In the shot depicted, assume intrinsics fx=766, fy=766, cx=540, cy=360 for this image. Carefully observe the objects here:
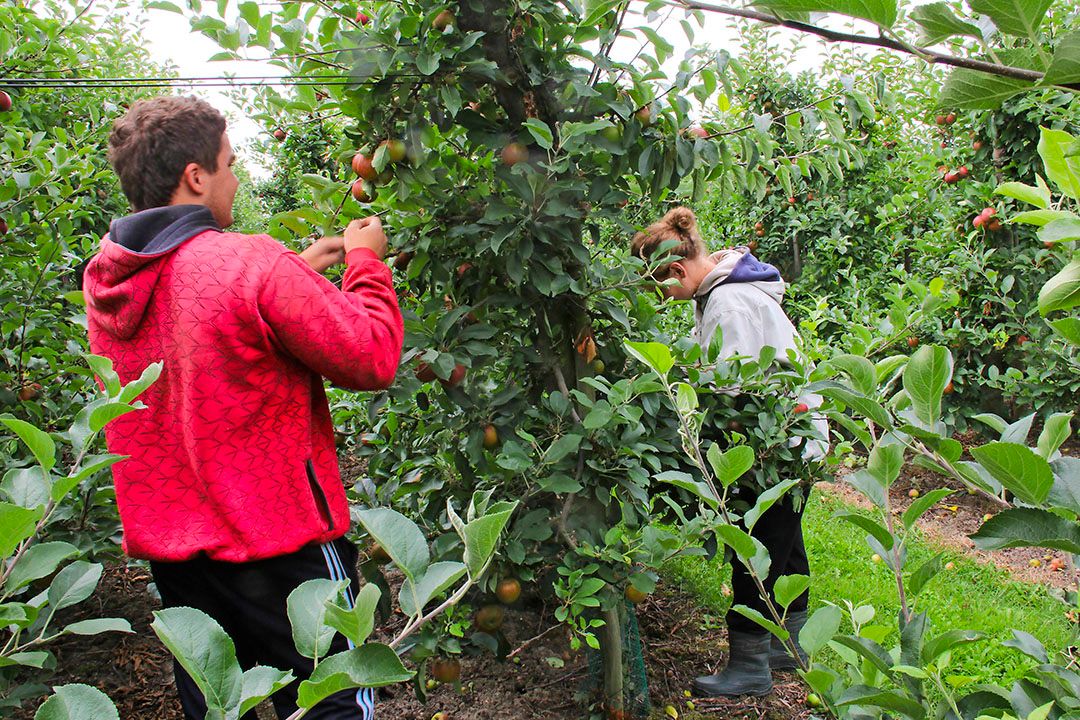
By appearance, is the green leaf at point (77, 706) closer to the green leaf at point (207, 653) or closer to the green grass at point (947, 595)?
the green leaf at point (207, 653)

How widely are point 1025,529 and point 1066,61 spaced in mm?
377

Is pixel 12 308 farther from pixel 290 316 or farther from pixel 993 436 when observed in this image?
pixel 993 436

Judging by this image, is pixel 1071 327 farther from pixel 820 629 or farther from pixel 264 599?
pixel 264 599

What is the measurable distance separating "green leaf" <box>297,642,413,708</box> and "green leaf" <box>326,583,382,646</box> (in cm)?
1

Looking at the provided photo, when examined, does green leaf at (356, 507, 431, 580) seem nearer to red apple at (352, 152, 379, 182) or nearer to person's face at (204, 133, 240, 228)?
person's face at (204, 133, 240, 228)

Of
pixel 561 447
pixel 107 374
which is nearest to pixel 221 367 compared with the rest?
pixel 107 374

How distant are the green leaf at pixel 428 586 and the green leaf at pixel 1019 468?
0.43 metres

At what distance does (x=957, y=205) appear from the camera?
194 inches

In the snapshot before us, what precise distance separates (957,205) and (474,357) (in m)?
4.25

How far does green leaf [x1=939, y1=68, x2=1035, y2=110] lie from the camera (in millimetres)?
550

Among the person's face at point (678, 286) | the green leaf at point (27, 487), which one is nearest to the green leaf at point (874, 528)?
the green leaf at point (27, 487)

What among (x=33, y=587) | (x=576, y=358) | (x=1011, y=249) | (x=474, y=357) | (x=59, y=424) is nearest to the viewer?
(x=474, y=357)

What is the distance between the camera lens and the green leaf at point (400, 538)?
25.2 inches

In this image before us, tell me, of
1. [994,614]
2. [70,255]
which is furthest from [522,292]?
[994,614]
